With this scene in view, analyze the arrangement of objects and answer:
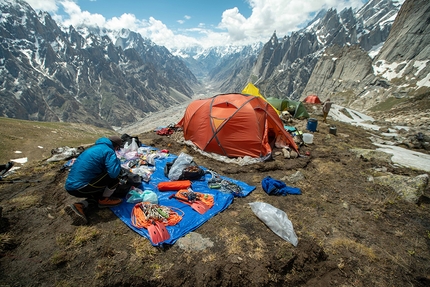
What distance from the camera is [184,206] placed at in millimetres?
7379

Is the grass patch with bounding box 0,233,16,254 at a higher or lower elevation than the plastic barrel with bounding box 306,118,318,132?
lower

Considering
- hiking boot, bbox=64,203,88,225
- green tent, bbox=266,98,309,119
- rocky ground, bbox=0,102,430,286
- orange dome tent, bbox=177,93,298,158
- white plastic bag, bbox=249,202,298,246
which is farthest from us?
green tent, bbox=266,98,309,119

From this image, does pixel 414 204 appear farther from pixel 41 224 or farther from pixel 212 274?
pixel 41 224

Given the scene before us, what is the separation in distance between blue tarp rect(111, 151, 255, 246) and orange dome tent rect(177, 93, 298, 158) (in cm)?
302

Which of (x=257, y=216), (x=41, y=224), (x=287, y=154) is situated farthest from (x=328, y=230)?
(x=41, y=224)

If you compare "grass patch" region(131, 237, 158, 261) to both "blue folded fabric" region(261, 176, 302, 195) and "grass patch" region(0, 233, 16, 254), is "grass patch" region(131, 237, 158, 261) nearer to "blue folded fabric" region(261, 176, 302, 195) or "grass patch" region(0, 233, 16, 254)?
"grass patch" region(0, 233, 16, 254)

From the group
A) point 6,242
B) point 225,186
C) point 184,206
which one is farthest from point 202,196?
point 6,242

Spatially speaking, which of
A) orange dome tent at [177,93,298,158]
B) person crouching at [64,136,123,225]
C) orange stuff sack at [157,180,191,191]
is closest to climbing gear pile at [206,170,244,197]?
orange stuff sack at [157,180,191,191]

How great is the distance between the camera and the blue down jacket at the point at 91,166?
6.20 m

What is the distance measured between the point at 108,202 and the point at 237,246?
4.50m

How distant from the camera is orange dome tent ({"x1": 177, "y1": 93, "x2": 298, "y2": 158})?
39.7 feet

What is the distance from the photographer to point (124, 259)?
17.1 ft

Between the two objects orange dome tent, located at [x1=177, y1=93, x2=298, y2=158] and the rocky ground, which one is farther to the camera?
orange dome tent, located at [x1=177, y1=93, x2=298, y2=158]

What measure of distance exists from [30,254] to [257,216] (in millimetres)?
6431
